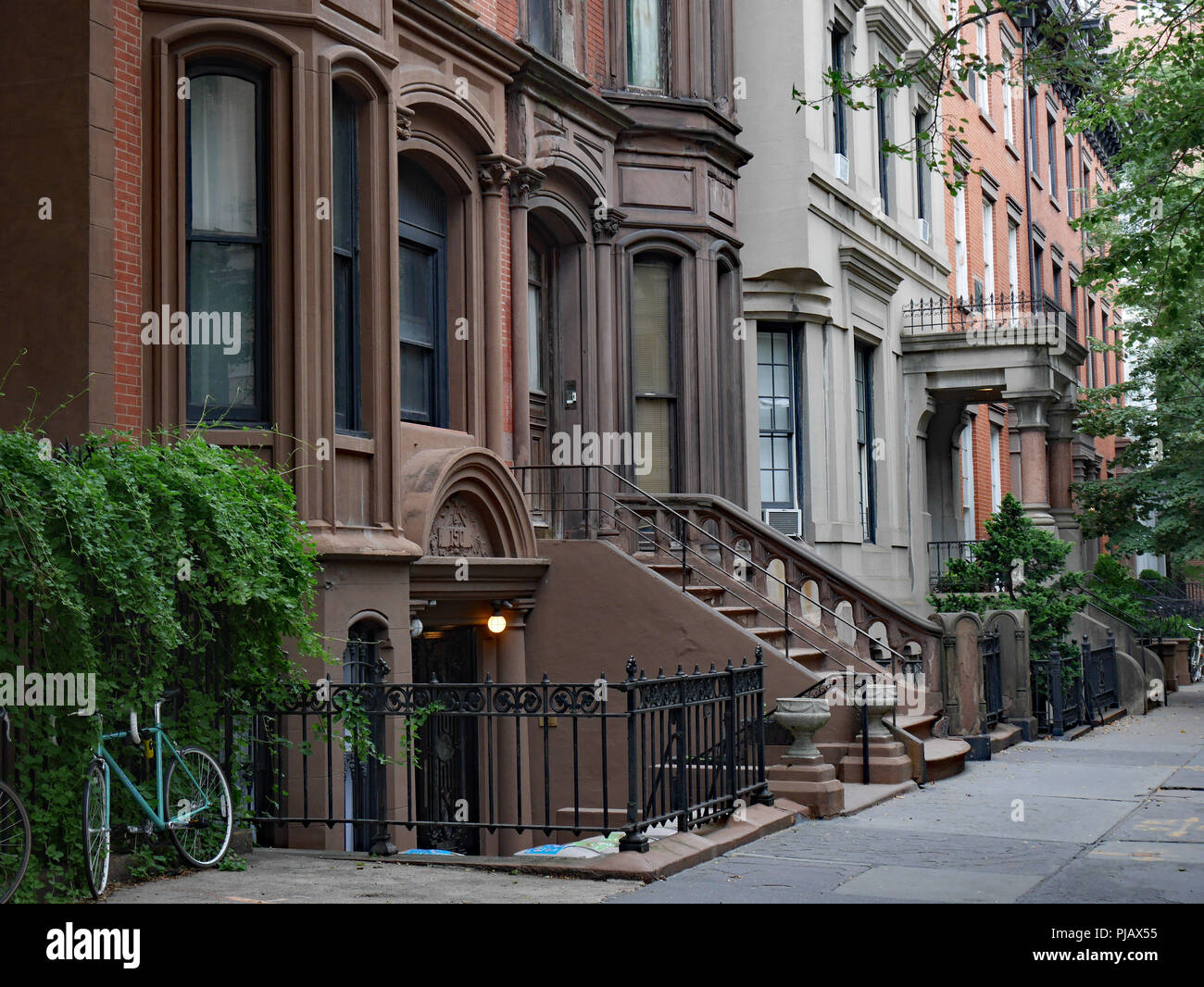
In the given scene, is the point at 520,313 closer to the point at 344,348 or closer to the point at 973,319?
the point at 344,348

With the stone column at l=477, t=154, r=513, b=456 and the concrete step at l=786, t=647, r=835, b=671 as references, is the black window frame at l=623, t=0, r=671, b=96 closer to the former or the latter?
the stone column at l=477, t=154, r=513, b=456

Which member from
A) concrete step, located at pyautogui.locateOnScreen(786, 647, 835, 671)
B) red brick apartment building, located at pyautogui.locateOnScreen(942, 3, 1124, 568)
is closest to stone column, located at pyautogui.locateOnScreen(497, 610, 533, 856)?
concrete step, located at pyautogui.locateOnScreen(786, 647, 835, 671)

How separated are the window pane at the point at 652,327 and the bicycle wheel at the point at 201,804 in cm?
856

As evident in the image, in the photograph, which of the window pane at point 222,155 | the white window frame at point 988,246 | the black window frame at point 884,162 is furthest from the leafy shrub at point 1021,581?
the window pane at point 222,155

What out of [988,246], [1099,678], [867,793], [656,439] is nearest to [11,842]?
[867,793]

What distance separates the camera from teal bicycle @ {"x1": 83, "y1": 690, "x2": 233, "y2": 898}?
307 inches

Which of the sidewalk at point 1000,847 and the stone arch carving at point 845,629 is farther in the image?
the stone arch carving at point 845,629

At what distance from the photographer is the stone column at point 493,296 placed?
1380 centimetres

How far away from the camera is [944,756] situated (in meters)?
14.1

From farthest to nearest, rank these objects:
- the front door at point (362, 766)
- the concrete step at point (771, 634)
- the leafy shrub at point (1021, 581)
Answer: the leafy shrub at point (1021, 581)
the concrete step at point (771, 634)
the front door at point (362, 766)

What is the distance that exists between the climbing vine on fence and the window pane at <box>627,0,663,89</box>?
8.94 m

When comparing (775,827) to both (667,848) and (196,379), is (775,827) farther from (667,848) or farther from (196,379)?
(196,379)

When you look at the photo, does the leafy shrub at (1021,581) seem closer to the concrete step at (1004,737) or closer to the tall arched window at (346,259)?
the concrete step at (1004,737)

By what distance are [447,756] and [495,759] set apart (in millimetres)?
435
